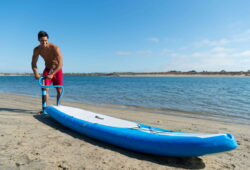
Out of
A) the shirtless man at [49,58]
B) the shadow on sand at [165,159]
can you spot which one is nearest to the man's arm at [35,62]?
the shirtless man at [49,58]

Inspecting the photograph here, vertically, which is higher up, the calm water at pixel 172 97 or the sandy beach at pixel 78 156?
the sandy beach at pixel 78 156

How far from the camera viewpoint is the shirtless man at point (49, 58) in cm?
423

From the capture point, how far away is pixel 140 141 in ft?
7.93

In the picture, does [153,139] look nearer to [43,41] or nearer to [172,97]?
[43,41]

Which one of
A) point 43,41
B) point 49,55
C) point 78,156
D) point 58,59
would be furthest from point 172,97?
point 78,156

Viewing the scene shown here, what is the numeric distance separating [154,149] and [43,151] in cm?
163

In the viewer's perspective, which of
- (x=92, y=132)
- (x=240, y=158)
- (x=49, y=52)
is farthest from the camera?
(x=49, y=52)

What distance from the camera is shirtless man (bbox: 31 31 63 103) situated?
13.9ft

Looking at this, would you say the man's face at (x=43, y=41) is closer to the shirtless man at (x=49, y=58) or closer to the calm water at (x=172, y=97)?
the shirtless man at (x=49, y=58)

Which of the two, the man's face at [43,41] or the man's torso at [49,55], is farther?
the man's torso at [49,55]

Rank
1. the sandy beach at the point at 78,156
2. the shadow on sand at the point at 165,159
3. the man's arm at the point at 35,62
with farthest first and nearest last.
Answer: the man's arm at the point at 35,62, the shadow on sand at the point at 165,159, the sandy beach at the point at 78,156

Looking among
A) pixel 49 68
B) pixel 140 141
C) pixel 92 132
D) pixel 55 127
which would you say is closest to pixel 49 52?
pixel 49 68

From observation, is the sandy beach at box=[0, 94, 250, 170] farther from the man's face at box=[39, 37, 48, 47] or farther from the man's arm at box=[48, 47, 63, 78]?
the man's face at box=[39, 37, 48, 47]

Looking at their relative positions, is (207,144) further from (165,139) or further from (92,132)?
(92,132)
